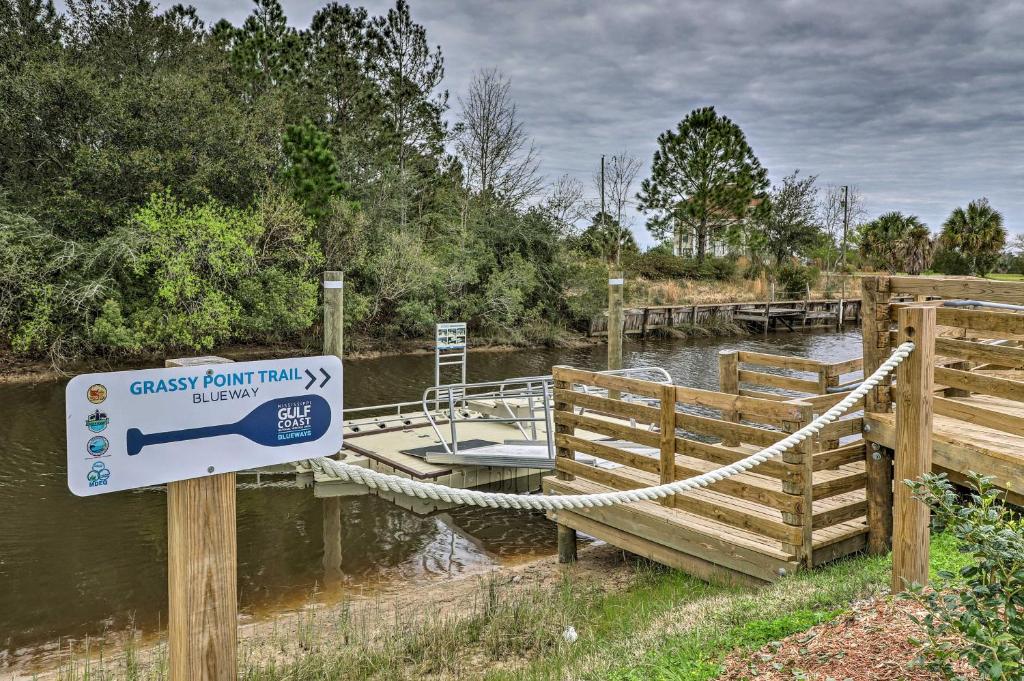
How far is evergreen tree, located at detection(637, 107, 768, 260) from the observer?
51.0 metres

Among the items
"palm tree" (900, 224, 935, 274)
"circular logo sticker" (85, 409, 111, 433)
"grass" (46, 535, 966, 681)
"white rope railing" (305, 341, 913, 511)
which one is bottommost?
"grass" (46, 535, 966, 681)

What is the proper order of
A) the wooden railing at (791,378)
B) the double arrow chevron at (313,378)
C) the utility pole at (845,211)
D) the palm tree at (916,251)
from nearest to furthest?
the double arrow chevron at (313,378)
the wooden railing at (791,378)
the palm tree at (916,251)
the utility pole at (845,211)

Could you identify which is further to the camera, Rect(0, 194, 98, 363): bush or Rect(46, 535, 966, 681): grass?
Rect(0, 194, 98, 363): bush

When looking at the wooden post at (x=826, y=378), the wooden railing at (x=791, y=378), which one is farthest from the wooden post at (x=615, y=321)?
the wooden post at (x=826, y=378)

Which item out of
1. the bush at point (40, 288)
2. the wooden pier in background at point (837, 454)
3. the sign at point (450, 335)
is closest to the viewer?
the wooden pier in background at point (837, 454)

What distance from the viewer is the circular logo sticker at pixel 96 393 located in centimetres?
220

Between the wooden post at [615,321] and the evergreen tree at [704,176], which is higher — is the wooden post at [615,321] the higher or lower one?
the lower one

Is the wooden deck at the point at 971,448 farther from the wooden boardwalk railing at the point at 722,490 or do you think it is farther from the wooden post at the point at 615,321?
the wooden post at the point at 615,321

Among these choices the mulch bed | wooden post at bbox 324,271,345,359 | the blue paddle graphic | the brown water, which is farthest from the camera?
wooden post at bbox 324,271,345,359

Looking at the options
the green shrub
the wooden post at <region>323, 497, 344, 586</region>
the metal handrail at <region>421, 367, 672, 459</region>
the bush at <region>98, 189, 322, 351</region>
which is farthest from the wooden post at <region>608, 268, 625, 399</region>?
the green shrub

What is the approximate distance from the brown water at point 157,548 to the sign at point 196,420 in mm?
5940

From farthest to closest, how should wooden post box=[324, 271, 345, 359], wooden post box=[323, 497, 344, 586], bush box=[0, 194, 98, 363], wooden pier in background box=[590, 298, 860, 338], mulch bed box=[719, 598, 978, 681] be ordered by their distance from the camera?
wooden pier in background box=[590, 298, 860, 338] → bush box=[0, 194, 98, 363] → wooden post box=[324, 271, 345, 359] → wooden post box=[323, 497, 344, 586] → mulch bed box=[719, 598, 978, 681]

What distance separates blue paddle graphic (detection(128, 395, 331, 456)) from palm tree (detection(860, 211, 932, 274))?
172ft

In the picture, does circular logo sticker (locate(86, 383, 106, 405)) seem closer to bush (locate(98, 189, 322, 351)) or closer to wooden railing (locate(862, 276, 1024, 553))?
wooden railing (locate(862, 276, 1024, 553))
